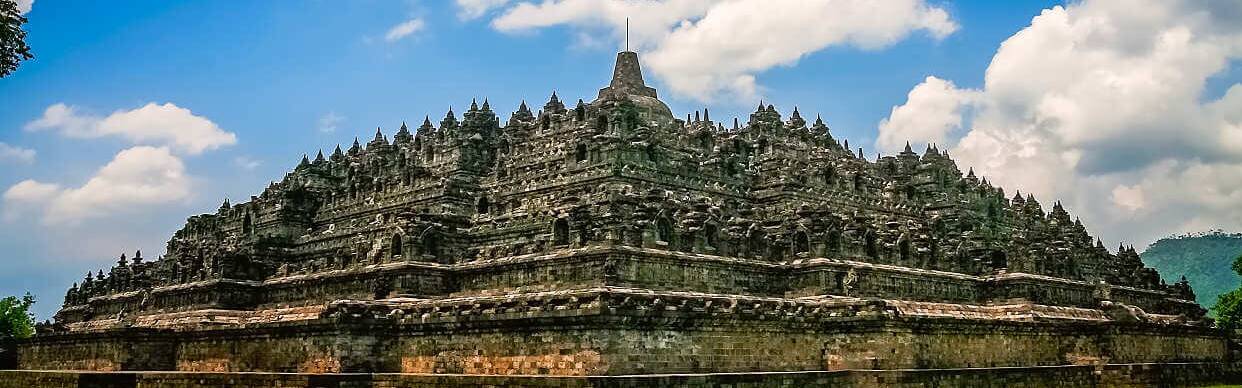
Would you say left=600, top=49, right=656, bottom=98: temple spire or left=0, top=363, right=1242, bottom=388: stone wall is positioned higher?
left=600, top=49, right=656, bottom=98: temple spire

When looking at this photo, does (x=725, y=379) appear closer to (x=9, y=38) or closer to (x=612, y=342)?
(x=612, y=342)

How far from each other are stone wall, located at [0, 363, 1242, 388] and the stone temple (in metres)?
0.57

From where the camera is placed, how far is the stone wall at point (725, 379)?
3591cm

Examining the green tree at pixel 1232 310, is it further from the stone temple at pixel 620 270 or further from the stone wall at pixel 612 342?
the stone wall at pixel 612 342

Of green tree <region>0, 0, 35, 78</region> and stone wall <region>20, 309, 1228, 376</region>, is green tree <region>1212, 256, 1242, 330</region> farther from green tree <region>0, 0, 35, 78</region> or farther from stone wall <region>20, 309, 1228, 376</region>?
green tree <region>0, 0, 35, 78</region>

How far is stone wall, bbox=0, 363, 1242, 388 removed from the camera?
35906 millimetres


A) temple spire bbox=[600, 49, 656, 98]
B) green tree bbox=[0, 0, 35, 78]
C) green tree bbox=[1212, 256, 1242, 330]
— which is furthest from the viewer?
green tree bbox=[1212, 256, 1242, 330]

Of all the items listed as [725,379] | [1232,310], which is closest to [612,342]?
[725,379]

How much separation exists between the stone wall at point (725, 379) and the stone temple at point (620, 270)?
0.57 metres

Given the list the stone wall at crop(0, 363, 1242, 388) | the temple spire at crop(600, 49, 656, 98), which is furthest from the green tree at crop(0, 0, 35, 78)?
the temple spire at crop(600, 49, 656, 98)

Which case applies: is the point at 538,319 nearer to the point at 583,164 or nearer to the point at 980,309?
the point at 583,164

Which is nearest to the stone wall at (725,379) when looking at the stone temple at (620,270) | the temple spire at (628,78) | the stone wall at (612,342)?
the stone temple at (620,270)

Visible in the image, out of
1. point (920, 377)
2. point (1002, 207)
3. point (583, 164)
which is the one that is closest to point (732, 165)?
point (583, 164)

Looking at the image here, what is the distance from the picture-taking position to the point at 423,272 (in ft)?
157
